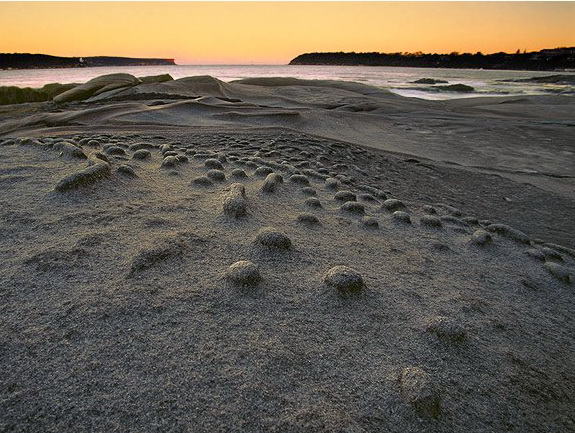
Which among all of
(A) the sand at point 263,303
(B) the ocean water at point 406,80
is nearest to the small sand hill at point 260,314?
(A) the sand at point 263,303

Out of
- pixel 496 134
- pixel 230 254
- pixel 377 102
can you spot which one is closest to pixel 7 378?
pixel 230 254

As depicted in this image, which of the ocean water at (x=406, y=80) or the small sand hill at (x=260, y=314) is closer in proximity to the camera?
the small sand hill at (x=260, y=314)

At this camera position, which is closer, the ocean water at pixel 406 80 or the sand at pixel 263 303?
the sand at pixel 263 303

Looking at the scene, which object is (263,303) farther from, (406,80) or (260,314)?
(406,80)

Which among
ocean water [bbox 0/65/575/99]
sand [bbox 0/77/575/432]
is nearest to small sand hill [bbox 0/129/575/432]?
sand [bbox 0/77/575/432]

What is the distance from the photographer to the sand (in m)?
0.77

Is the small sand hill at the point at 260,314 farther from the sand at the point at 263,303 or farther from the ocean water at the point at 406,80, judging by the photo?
the ocean water at the point at 406,80

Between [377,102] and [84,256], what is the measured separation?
6.77m

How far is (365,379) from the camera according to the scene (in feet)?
2.81

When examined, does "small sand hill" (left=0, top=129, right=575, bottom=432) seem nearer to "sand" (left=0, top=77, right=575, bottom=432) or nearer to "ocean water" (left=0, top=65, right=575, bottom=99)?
"sand" (left=0, top=77, right=575, bottom=432)

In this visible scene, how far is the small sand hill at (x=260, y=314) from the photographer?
0.77 meters

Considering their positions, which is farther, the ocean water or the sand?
the ocean water

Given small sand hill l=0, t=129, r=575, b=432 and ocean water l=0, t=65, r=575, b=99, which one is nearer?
small sand hill l=0, t=129, r=575, b=432

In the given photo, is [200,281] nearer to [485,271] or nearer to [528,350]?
[528,350]
